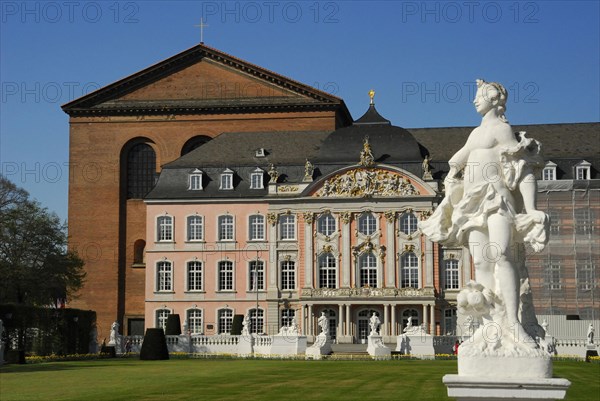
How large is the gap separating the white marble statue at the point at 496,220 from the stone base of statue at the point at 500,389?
20.9 inches

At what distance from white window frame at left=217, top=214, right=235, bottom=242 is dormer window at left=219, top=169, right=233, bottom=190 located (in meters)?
1.93

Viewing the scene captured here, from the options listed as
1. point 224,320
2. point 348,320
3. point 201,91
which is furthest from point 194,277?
point 201,91

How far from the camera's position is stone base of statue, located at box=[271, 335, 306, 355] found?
52.0 metres

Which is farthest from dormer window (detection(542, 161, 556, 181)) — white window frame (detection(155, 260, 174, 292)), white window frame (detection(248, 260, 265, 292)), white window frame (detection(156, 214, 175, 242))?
white window frame (detection(155, 260, 174, 292))

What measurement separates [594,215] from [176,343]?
25.6 metres

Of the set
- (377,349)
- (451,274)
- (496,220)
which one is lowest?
(377,349)

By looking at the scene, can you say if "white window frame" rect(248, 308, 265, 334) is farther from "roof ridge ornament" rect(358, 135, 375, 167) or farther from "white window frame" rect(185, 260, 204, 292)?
"roof ridge ornament" rect(358, 135, 375, 167)

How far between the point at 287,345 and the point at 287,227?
1614 cm

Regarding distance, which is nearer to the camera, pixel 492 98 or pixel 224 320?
pixel 492 98

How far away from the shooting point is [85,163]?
248 feet

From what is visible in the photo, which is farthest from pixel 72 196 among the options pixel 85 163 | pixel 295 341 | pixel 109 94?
pixel 295 341

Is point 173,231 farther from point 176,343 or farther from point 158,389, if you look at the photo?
point 158,389

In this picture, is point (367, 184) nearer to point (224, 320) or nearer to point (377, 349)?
point (224, 320)

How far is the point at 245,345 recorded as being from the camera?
5406 cm
